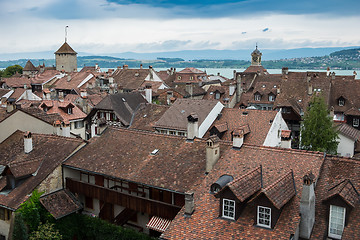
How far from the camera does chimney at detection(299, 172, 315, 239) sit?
16922 mm

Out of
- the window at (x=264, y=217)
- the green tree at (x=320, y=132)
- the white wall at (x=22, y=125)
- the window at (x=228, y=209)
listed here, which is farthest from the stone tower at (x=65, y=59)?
the window at (x=264, y=217)

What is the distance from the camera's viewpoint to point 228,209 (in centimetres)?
1873

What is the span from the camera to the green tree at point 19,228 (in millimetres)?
24922

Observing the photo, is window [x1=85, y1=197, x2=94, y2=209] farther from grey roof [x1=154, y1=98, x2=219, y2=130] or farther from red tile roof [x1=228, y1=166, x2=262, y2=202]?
grey roof [x1=154, y1=98, x2=219, y2=130]

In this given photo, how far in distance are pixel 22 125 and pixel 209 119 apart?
20.0 meters

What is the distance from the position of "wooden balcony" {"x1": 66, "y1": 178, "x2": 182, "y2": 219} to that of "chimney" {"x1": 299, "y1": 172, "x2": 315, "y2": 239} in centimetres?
826

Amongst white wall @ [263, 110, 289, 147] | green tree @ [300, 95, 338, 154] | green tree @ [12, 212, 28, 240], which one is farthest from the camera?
green tree @ [300, 95, 338, 154]

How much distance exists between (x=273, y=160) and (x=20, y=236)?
1791 cm

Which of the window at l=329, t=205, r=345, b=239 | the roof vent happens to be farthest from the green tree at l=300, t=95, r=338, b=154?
the window at l=329, t=205, r=345, b=239

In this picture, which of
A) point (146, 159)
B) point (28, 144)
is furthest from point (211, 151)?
point (28, 144)

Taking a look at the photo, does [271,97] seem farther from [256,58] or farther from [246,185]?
[256,58]

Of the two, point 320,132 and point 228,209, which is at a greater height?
point 228,209

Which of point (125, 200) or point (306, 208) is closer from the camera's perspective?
point (306, 208)

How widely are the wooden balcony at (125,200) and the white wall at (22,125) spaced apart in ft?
35.0
